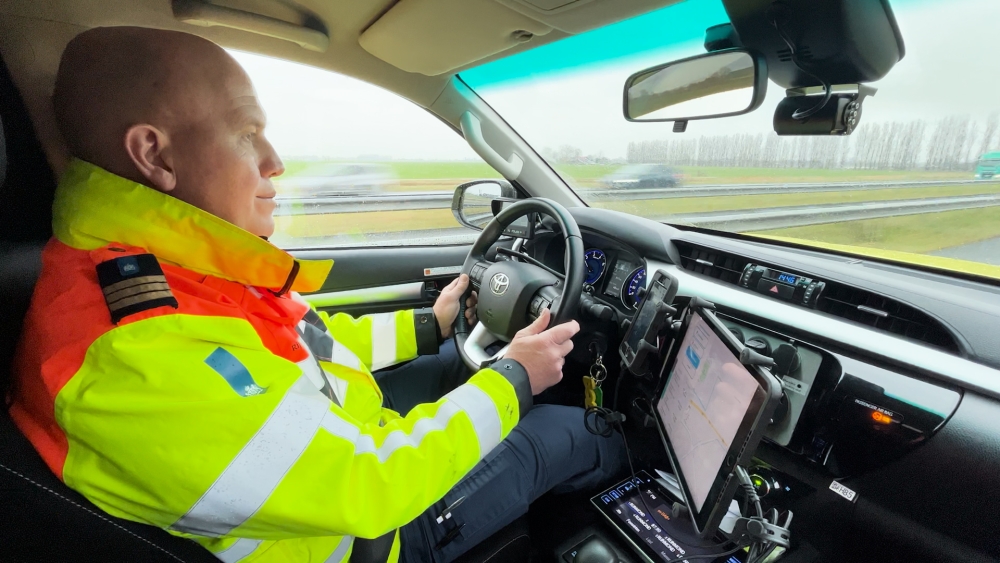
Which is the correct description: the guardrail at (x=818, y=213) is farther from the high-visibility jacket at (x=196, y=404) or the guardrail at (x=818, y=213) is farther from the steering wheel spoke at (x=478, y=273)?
the high-visibility jacket at (x=196, y=404)

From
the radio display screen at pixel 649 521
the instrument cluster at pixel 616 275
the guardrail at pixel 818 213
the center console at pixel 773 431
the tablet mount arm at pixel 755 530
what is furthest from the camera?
the instrument cluster at pixel 616 275

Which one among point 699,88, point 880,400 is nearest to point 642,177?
point 699,88

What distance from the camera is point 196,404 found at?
83cm

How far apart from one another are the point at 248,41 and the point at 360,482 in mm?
1821

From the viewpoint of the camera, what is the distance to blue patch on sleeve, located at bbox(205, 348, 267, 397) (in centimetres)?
90

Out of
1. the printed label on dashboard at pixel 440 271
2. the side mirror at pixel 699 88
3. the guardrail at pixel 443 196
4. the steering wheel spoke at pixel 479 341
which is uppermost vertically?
the side mirror at pixel 699 88

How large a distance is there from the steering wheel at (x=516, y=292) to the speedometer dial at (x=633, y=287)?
265mm

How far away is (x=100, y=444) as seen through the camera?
31.3 inches

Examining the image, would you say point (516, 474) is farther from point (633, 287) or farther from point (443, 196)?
point (443, 196)

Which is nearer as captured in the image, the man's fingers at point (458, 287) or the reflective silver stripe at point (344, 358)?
the reflective silver stripe at point (344, 358)

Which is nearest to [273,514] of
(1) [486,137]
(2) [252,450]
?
(2) [252,450]

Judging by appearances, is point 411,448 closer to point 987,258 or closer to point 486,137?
point 987,258

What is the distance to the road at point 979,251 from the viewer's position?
1.40 m

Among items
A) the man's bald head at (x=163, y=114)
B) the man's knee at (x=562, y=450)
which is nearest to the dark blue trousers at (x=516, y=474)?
the man's knee at (x=562, y=450)
